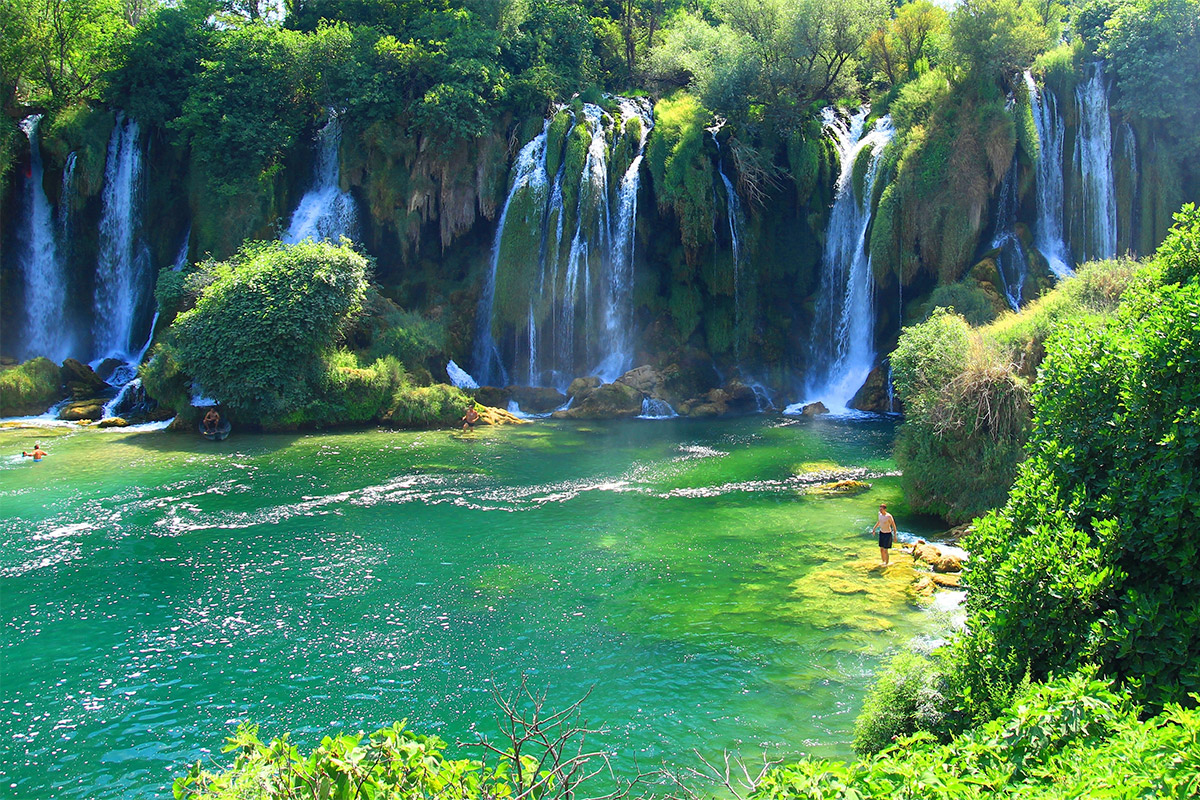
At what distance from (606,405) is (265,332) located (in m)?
13.3

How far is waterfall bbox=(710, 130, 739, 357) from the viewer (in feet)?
119

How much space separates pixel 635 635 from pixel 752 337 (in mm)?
25931

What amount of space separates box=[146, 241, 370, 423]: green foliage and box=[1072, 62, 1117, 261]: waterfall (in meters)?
28.0

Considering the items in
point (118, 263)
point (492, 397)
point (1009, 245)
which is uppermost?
point (118, 263)

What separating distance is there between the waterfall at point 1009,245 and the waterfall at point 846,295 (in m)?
4.80

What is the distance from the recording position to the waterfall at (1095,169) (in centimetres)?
3008

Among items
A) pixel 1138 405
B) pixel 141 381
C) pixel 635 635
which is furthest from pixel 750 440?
pixel 141 381

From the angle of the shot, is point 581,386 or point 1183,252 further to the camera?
point 581,386

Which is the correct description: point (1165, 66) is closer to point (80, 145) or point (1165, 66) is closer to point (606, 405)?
point (606, 405)

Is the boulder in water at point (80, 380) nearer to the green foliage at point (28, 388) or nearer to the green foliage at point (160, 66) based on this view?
the green foliage at point (28, 388)

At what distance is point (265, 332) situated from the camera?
29469mm

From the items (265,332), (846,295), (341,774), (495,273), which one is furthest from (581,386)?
(341,774)

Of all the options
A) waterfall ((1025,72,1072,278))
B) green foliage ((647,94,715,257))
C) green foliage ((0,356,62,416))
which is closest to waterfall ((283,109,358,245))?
green foliage ((0,356,62,416))

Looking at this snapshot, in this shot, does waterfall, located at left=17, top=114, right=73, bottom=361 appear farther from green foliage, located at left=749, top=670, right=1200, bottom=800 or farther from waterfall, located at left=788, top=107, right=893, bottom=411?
green foliage, located at left=749, top=670, right=1200, bottom=800
